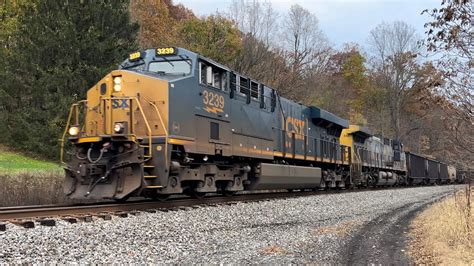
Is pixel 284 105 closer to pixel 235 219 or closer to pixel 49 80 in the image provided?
pixel 235 219

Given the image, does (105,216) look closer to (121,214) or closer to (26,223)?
(121,214)

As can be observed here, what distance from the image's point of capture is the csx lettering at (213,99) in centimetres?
1144

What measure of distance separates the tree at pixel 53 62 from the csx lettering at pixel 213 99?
10550mm

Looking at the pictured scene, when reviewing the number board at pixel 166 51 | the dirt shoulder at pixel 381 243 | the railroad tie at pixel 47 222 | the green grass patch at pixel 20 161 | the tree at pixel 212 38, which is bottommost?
the dirt shoulder at pixel 381 243

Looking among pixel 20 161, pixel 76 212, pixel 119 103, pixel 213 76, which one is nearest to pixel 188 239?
pixel 76 212

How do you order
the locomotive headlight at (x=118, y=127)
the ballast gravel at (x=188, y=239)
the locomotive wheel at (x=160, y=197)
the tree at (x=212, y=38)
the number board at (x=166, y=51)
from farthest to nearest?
the tree at (x=212, y=38)
the number board at (x=166, y=51)
the locomotive wheel at (x=160, y=197)
the locomotive headlight at (x=118, y=127)
the ballast gravel at (x=188, y=239)

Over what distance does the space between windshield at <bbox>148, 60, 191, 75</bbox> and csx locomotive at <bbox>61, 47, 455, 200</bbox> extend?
24 millimetres

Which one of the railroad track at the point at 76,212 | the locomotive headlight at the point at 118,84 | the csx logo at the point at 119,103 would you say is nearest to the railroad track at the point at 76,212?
the railroad track at the point at 76,212

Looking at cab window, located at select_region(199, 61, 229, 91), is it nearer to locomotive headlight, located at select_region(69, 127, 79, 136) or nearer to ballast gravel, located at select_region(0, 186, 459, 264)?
locomotive headlight, located at select_region(69, 127, 79, 136)

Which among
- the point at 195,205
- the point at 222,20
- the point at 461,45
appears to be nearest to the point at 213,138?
the point at 195,205

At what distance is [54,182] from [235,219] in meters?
6.89

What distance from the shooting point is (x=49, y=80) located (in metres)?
21.0

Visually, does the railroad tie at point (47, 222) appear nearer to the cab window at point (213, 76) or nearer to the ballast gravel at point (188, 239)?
the ballast gravel at point (188, 239)

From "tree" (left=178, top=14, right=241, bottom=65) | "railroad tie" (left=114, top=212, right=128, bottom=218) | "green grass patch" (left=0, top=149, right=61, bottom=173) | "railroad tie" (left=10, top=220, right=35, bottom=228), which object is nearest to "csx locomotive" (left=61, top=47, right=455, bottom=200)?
"railroad tie" (left=114, top=212, right=128, bottom=218)
